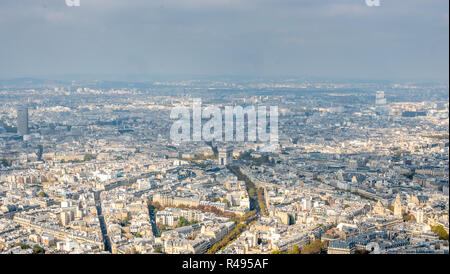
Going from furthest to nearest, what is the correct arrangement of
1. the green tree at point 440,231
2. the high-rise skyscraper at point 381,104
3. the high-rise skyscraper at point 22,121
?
the high-rise skyscraper at point 381,104
the high-rise skyscraper at point 22,121
the green tree at point 440,231

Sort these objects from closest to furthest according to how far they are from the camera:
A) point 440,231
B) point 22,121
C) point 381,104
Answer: point 440,231 → point 22,121 → point 381,104

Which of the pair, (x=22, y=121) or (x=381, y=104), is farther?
(x=381, y=104)

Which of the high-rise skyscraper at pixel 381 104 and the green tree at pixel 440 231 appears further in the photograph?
the high-rise skyscraper at pixel 381 104

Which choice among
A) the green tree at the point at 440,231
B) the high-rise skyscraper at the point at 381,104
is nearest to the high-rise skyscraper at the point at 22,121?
the green tree at the point at 440,231

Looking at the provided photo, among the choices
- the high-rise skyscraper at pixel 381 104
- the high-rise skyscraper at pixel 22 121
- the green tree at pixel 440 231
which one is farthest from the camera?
the high-rise skyscraper at pixel 381 104

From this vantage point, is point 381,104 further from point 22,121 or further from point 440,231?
point 440,231

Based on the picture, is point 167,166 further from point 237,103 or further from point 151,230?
point 237,103

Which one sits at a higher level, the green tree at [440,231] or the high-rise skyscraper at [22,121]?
the high-rise skyscraper at [22,121]

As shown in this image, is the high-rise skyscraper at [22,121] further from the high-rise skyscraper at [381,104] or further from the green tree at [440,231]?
the high-rise skyscraper at [381,104]

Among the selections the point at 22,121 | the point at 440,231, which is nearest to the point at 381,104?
the point at 22,121
